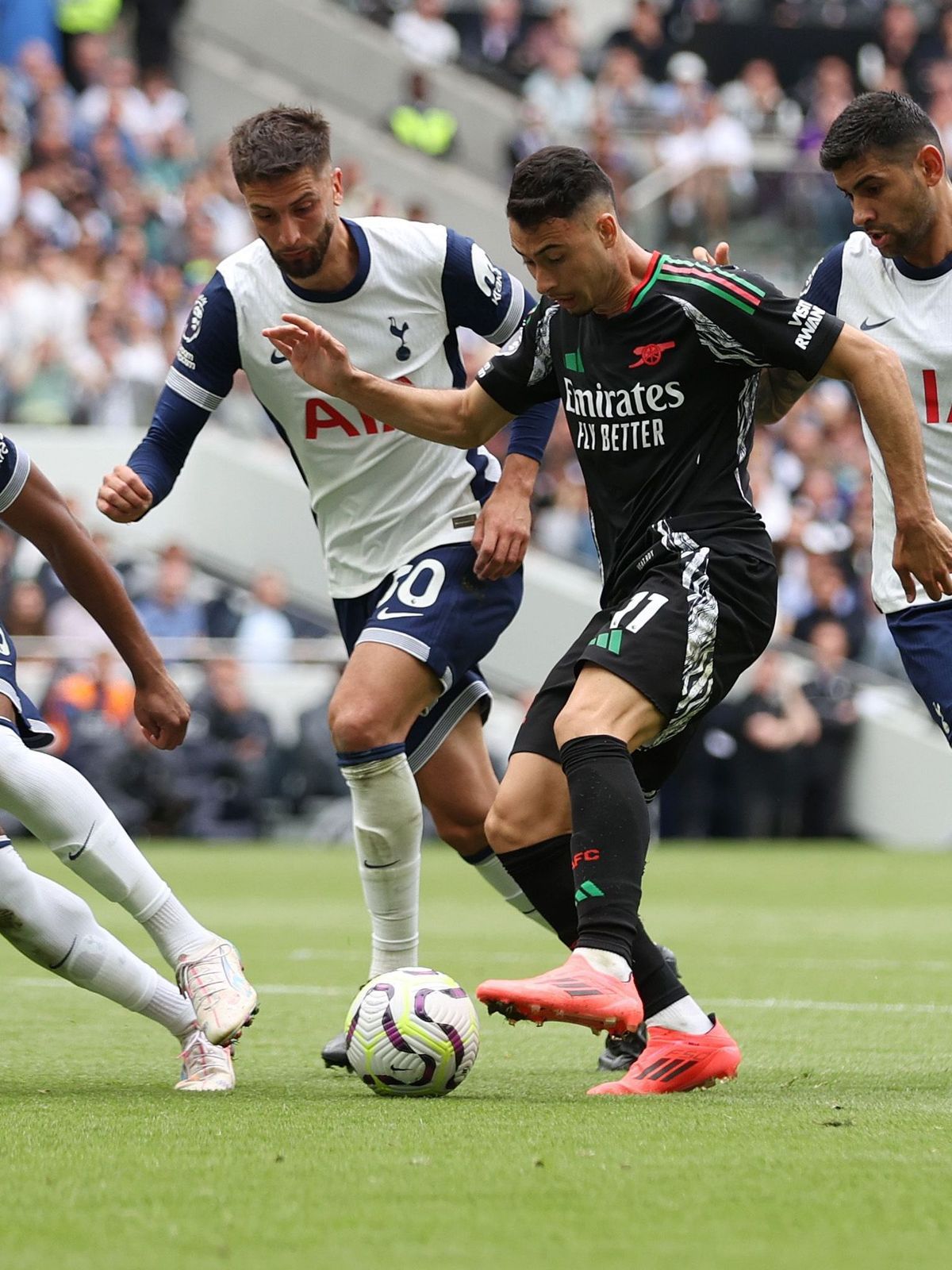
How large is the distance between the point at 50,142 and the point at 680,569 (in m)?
16.3

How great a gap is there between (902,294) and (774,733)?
13.2 metres

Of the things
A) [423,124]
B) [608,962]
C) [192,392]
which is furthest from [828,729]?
[608,962]

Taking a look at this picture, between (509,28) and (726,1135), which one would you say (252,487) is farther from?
(726,1135)

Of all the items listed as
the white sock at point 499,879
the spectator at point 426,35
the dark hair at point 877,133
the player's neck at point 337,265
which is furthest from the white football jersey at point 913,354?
the spectator at point 426,35

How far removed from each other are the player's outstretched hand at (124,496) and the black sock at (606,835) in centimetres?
152

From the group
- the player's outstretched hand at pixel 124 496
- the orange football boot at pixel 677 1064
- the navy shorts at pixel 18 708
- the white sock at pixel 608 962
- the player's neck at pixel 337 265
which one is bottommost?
the orange football boot at pixel 677 1064

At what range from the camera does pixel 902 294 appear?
559 cm

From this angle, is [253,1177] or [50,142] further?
[50,142]

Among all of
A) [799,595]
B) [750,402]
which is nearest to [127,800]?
[799,595]

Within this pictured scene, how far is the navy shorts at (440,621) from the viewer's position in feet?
19.3

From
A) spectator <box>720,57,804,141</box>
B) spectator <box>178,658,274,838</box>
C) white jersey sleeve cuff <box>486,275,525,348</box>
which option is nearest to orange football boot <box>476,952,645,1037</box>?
white jersey sleeve cuff <box>486,275,525,348</box>

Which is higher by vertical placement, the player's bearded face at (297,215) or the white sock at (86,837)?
the player's bearded face at (297,215)

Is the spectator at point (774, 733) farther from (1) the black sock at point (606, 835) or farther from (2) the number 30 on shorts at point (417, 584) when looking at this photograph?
(1) the black sock at point (606, 835)

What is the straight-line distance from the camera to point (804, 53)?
81.3 feet
